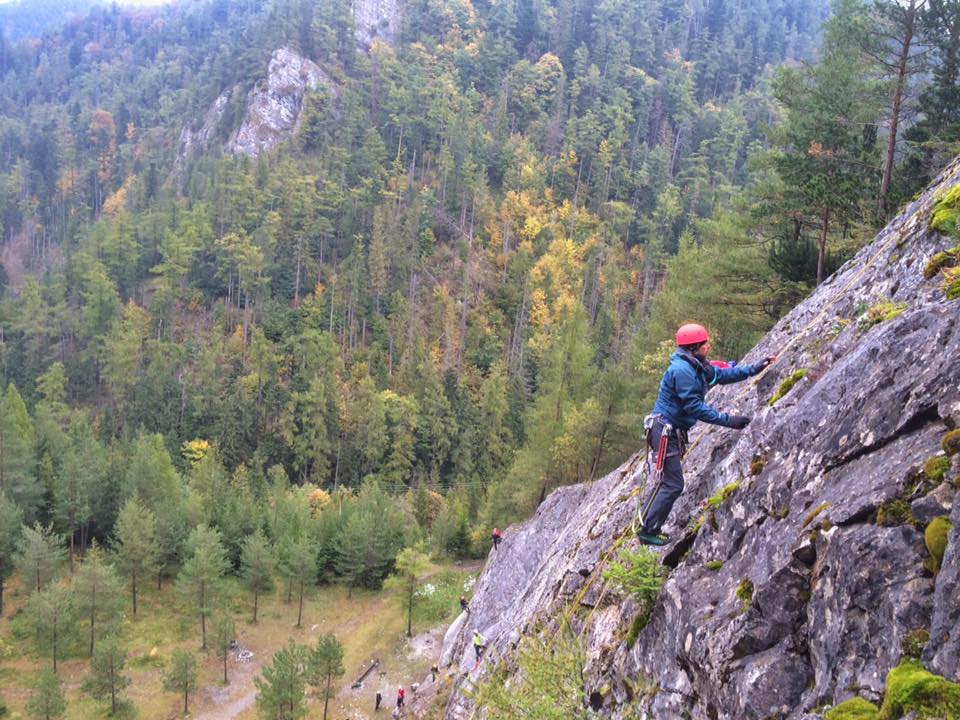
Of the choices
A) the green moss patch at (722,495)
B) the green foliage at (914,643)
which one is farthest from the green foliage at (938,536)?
the green moss patch at (722,495)

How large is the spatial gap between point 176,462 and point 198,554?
92.2 ft

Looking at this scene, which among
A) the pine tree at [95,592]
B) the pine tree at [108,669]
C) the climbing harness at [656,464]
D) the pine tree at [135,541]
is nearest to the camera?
the climbing harness at [656,464]

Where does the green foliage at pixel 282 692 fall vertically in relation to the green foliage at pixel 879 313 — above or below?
below

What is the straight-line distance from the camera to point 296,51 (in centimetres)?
10238

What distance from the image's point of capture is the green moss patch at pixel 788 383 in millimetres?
7447

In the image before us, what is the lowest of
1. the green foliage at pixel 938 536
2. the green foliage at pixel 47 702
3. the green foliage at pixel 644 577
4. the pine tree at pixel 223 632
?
the pine tree at pixel 223 632

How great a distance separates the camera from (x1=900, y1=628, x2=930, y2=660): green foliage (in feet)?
13.4

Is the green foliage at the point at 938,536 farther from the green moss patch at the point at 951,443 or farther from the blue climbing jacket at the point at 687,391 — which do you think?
the blue climbing jacket at the point at 687,391

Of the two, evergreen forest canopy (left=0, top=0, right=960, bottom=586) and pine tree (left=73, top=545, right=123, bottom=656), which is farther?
pine tree (left=73, top=545, right=123, bottom=656)

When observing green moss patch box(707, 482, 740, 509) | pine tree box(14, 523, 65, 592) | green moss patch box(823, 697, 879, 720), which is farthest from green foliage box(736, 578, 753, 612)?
pine tree box(14, 523, 65, 592)

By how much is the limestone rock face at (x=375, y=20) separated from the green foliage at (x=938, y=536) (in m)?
124

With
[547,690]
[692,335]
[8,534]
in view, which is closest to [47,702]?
[8,534]

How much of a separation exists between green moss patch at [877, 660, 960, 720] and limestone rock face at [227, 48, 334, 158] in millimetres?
103515

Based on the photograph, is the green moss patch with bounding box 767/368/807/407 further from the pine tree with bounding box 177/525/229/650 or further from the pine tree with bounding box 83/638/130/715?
the pine tree with bounding box 177/525/229/650
